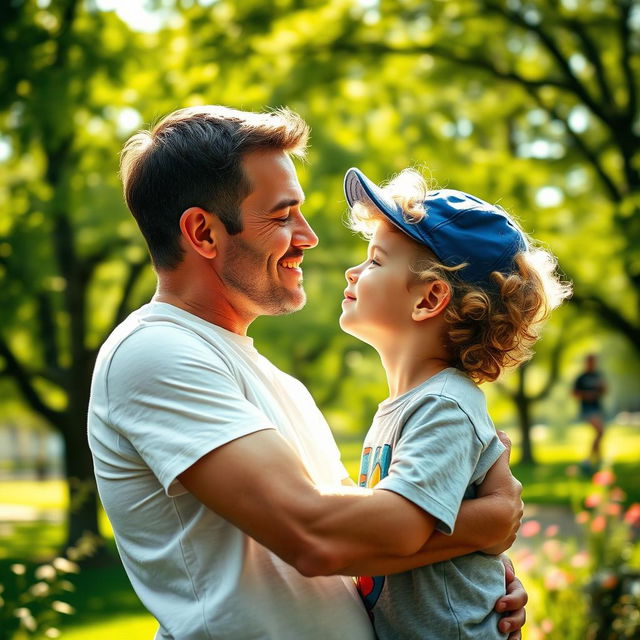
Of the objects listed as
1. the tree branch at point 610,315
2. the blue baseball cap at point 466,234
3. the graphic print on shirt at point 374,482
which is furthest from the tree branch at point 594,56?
the graphic print on shirt at point 374,482

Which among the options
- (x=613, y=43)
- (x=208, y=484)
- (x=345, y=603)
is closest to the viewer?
(x=208, y=484)

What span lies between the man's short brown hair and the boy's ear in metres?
0.50

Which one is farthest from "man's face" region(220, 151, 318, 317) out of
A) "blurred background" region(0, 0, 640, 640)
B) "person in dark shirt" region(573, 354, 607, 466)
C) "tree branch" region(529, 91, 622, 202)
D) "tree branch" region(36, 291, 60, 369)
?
"person in dark shirt" region(573, 354, 607, 466)

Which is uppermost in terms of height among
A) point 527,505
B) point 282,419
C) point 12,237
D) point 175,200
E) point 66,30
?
point 175,200

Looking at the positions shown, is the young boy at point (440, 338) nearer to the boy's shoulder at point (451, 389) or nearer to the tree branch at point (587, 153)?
the boy's shoulder at point (451, 389)

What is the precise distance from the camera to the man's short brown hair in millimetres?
2299

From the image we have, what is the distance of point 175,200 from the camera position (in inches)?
91.4

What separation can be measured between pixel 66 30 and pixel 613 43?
24.0 ft

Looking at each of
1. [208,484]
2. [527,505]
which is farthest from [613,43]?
[208,484]

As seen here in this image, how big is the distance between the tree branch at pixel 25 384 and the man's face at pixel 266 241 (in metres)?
9.51

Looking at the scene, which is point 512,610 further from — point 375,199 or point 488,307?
point 375,199

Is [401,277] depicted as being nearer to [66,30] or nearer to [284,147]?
[284,147]

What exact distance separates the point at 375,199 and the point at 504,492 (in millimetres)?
814

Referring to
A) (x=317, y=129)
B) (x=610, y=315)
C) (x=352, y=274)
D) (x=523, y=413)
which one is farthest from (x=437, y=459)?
(x=523, y=413)
